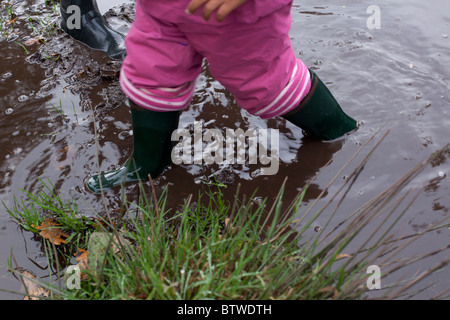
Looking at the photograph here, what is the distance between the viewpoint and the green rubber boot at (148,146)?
6.49ft

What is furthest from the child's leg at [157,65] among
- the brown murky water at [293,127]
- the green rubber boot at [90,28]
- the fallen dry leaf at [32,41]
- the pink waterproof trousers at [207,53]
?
the fallen dry leaf at [32,41]

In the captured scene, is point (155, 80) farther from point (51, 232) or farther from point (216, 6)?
point (51, 232)

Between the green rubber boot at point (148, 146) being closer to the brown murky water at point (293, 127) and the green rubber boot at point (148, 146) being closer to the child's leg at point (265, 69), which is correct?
the brown murky water at point (293, 127)

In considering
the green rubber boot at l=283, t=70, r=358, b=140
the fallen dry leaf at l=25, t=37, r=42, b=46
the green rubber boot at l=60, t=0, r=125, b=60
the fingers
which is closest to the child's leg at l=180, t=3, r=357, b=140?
the green rubber boot at l=283, t=70, r=358, b=140

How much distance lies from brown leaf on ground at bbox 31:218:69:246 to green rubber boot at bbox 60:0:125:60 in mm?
1438

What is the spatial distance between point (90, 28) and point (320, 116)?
70.4 inches

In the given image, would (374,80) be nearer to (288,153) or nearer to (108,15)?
(288,153)

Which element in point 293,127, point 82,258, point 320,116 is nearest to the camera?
point 82,258

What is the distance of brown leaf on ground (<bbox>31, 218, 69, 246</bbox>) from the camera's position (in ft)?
6.40

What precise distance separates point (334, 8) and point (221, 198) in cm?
193

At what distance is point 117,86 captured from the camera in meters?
2.77

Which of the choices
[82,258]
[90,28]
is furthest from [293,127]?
[90,28]

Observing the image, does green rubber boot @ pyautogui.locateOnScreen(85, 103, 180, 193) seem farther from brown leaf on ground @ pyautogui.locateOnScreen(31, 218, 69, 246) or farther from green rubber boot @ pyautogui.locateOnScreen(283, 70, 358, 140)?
green rubber boot @ pyautogui.locateOnScreen(283, 70, 358, 140)

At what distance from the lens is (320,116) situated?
2234 millimetres
